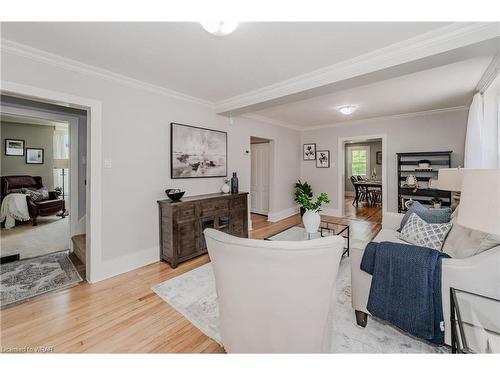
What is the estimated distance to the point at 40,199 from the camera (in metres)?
5.17

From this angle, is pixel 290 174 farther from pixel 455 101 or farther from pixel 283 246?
pixel 283 246

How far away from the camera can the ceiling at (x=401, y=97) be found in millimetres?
2734

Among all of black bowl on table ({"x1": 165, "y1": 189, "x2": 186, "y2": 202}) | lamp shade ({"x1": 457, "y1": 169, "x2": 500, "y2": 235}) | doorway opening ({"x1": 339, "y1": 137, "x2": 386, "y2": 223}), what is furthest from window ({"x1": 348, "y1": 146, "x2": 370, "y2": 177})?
lamp shade ({"x1": 457, "y1": 169, "x2": 500, "y2": 235})

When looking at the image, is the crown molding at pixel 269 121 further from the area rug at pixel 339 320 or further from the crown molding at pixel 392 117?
the area rug at pixel 339 320

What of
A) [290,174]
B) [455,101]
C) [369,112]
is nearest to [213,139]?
[290,174]

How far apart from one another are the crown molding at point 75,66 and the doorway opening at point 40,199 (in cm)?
124

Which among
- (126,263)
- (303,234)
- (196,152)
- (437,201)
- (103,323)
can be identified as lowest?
(103,323)

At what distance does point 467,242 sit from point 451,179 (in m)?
0.89

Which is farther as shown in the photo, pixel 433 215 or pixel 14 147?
pixel 14 147

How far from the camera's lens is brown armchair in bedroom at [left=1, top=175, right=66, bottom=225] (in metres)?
4.85

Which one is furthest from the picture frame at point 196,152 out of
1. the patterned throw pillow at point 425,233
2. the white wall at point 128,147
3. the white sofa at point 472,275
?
the white sofa at point 472,275

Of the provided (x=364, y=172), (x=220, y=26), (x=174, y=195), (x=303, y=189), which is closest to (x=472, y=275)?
(x=220, y=26)

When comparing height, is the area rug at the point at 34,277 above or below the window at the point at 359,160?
below

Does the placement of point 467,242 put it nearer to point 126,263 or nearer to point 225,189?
point 225,189
